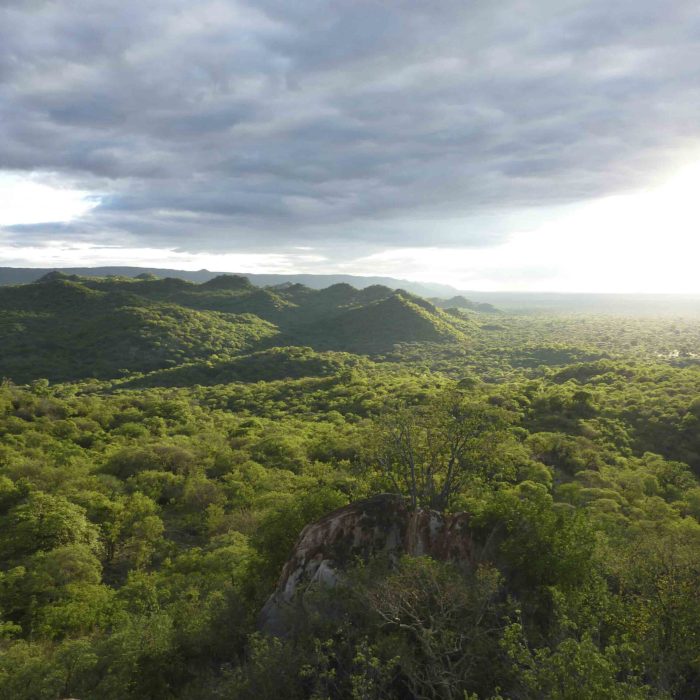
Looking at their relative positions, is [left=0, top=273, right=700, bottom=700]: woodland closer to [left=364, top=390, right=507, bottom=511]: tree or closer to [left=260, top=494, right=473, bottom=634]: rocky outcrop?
[left=364, top=390, right=507, bottom=511]: tree

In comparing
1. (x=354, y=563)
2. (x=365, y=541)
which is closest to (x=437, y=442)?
(x=365, y=541)

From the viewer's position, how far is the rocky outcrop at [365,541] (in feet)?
63.1

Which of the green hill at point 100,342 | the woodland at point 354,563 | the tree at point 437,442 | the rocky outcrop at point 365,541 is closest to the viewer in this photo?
the woodland at point 354,563

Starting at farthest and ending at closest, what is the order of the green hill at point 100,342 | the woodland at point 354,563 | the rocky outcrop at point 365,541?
the green hill at point 100,342 → the rocky outcrop at point 365,541 → the woodland at point 354,563

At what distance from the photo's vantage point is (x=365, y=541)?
1970cm

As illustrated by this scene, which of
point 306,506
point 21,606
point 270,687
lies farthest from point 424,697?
point 21,606

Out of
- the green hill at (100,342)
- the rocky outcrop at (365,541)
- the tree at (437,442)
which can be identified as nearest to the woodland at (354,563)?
the tree at (437,442)

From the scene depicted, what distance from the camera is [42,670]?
16031 millimetres

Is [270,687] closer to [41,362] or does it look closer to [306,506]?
[306,506]

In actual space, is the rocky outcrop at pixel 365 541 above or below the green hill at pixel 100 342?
above

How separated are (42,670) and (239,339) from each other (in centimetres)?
18458

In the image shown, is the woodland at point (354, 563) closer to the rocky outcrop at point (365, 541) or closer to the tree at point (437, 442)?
the tree at point (437, 442)

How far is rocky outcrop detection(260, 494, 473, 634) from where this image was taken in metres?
19.2

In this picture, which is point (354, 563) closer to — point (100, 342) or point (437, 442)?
point (437, 442)
